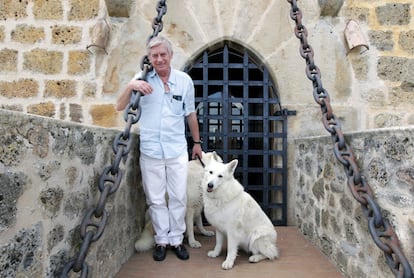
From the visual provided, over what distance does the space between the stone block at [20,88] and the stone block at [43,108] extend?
13cm

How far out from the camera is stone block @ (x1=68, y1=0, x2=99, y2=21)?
4.02 metres

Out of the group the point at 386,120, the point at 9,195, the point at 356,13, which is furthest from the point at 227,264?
the point at 356,13

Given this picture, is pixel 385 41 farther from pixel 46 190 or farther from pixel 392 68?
pixel 46 190

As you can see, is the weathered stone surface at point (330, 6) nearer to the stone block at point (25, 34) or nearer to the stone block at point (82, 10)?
the stone block at point (82, 10)

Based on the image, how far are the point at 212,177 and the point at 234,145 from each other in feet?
7.46

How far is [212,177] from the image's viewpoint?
272 centimetres

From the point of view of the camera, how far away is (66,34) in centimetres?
401

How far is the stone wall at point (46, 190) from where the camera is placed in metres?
1.30

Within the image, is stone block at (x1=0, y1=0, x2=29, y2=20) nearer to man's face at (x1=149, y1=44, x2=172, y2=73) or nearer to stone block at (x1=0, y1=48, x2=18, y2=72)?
stone block at (x1=0, y1=48, x2=18, y2=72)

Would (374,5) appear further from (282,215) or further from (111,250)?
(111,250)

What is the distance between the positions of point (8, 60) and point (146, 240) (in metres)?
2.64

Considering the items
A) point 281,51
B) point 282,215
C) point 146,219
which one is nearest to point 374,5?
point 281,51

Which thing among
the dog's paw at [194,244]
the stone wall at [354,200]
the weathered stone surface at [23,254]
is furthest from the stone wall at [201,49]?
the weathered stone surface at [23,254]

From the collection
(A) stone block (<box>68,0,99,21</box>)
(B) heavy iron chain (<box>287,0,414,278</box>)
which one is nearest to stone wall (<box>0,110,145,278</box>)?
(B) heavy iron chain (<box>287,0,414,278</box>)
